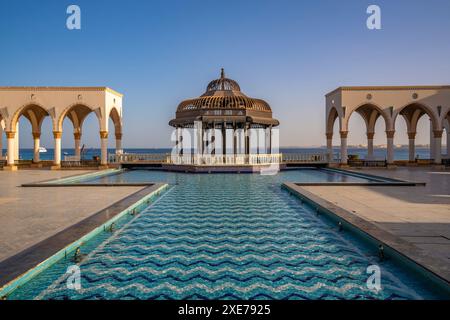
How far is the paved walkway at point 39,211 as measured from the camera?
509 centimetres

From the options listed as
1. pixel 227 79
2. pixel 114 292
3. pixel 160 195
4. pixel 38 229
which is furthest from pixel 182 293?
pixel 227 79

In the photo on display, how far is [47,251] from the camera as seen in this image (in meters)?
4.29

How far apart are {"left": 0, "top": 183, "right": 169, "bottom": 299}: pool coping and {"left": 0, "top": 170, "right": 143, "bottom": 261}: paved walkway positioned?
0.31m

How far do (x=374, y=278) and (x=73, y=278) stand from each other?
11.9 feet

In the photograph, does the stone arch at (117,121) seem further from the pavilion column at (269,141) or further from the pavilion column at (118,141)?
the pavilion column at (269,141)

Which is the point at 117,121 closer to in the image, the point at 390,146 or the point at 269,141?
the point at 269,141

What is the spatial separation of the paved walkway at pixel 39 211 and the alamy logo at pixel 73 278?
0.86 meters

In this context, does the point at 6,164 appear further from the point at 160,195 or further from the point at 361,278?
the point at 361,278

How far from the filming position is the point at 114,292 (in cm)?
358

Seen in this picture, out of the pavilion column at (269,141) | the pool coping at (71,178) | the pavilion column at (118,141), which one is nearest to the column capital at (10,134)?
the pavilion column at (118,141)

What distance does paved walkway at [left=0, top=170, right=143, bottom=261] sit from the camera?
5.09 metres

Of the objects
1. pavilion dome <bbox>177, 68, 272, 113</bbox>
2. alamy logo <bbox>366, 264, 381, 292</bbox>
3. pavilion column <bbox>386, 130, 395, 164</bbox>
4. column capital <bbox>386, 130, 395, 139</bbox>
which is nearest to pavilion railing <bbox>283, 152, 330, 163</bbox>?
pavilion dome <bbox>177, 68, 272, 113</bbox>
